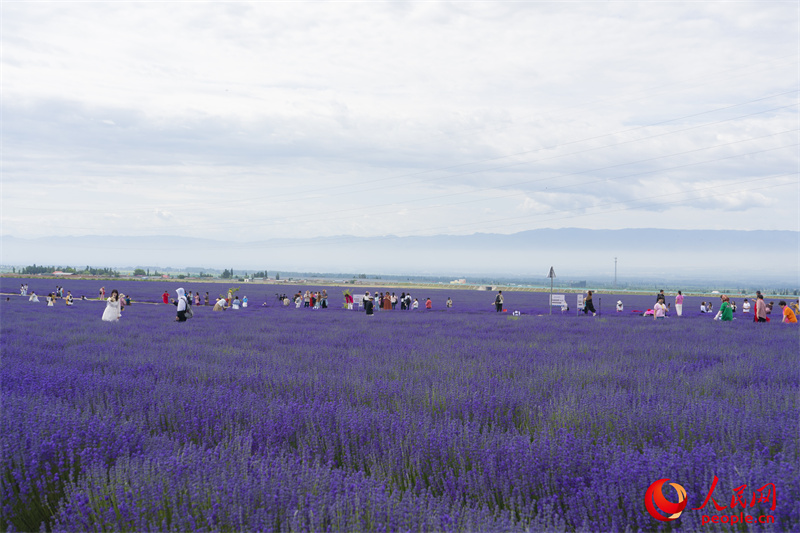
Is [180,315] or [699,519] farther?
[180,315]

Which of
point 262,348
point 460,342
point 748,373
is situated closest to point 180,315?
point 262,348

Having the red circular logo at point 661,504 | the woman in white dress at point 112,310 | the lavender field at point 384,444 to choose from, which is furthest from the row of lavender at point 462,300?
the red circular logo at point 661,504

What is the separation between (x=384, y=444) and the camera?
385 cm

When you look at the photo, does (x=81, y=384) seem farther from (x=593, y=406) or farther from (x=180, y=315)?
(x=180, y=315)

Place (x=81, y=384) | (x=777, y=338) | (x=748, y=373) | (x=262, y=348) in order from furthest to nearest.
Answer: (x=777, y=338) → (x=262, y=348) → (x=748, y=373) → (x=81, y=384)

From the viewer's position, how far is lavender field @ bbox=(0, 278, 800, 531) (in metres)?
2.65

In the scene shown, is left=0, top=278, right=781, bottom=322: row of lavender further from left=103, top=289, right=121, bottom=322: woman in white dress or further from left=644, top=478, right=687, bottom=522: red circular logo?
left=644, top=478, right=687, bottom=522: red circular logo

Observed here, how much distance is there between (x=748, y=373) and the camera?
24.0 ft

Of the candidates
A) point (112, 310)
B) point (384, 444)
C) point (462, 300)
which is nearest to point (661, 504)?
point (384, 444)

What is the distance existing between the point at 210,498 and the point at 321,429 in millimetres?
1525

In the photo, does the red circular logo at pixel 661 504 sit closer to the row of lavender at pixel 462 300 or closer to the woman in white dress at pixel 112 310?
the woman in white dress at pixel 112 310

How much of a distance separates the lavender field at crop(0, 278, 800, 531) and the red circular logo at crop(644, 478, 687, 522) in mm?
38

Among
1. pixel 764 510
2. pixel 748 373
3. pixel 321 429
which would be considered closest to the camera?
pixel 764 510

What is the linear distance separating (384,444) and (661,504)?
1748 millimetres
